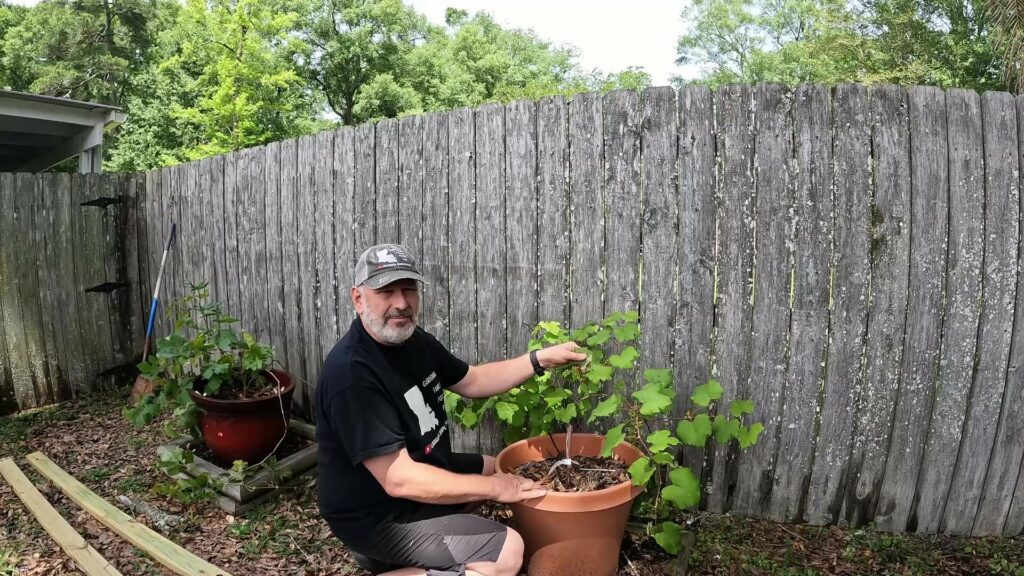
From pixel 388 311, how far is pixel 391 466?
544 mm

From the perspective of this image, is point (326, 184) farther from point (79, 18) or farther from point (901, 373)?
point (79, 18)

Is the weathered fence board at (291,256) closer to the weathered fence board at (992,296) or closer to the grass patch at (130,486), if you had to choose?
the grass patch at (130,486)

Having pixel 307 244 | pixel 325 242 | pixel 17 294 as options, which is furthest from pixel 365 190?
pixel 17 294

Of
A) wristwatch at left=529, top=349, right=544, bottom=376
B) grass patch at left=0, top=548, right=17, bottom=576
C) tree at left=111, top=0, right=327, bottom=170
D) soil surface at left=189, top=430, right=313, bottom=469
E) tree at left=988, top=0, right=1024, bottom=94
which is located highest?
tree at left=111, top=0, right=327, bottom=170

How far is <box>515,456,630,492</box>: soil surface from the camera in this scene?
2375mm

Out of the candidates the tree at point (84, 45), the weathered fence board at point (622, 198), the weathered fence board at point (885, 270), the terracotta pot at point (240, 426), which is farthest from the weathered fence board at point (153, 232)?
the tree at point (84, 45)

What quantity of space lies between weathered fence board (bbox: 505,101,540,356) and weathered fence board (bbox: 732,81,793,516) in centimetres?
104

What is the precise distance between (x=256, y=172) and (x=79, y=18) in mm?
29574

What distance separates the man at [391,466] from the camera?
2061 mm

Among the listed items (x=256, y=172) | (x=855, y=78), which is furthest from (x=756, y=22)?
(x=256, y=172)

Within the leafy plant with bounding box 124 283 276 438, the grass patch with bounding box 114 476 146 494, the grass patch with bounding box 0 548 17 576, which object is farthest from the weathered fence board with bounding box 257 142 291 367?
the grass patch with bounding box 0 548 17 576

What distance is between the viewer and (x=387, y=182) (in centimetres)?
359

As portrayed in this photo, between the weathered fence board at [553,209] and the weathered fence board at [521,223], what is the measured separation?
0.03 metres

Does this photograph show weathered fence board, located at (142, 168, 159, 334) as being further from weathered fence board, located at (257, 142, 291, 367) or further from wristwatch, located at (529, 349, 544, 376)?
wristwatch, located at (529, 349, 544, 376)
